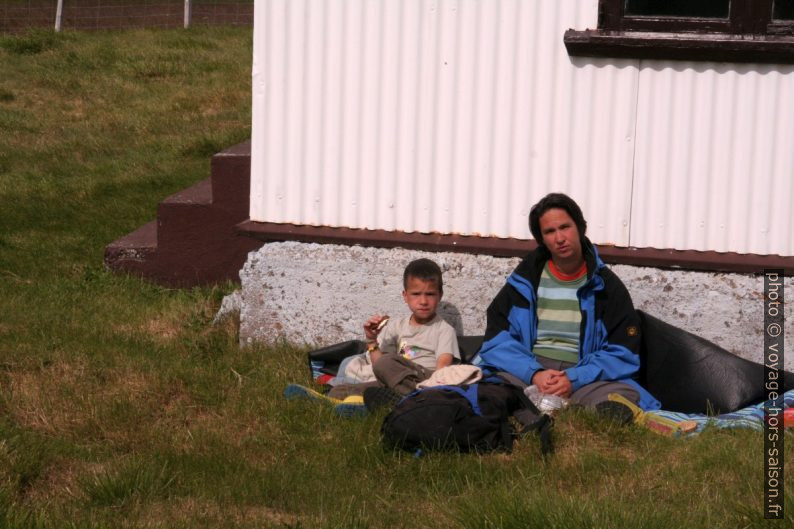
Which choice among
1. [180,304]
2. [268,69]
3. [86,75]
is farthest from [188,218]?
[86,75]

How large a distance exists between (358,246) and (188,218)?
1897 millimetres

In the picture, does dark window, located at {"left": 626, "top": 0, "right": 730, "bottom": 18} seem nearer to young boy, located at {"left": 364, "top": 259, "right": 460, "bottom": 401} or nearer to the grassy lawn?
young boy, located at {"left": 364, "top": 259, "right": 460, "bottom": 401}

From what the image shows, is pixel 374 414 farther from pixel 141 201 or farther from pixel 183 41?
pixel 183 41

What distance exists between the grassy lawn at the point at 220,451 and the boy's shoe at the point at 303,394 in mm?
99

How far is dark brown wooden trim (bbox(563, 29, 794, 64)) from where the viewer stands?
5.53 metres

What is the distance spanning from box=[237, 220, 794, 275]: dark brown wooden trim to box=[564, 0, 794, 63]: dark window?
0.95m

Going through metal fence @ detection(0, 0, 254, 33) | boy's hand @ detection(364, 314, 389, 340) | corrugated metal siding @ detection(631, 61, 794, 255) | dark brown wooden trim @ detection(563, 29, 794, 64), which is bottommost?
boy's hand @ detection(364, 314, 389, 340)

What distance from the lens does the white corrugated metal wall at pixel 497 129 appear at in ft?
18.8

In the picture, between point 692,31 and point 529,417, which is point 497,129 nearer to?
point 692,31

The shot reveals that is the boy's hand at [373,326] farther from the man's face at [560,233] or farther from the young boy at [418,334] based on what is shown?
the man's face at [560,233]

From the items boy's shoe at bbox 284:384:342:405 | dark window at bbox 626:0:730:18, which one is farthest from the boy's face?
dark window at bbox 626:0:730:18

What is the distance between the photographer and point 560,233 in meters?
5.34

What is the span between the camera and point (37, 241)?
29.1ft

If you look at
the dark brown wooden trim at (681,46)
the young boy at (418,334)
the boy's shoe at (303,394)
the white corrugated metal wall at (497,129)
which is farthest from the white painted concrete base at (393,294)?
the dark brown wooden trim at (681,46)
